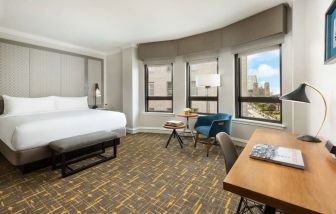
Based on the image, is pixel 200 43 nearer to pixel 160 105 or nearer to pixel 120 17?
pixel 120 17

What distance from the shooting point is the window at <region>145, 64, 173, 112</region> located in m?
5.05

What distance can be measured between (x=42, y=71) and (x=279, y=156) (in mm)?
5178

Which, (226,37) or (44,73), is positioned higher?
(226,37)

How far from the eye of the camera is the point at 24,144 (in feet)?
7.63

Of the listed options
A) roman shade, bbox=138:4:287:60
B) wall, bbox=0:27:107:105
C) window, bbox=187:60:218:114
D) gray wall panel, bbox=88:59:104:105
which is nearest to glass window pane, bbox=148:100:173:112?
window, bbox=187:60:218:114

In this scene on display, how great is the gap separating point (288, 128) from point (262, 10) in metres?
2.24

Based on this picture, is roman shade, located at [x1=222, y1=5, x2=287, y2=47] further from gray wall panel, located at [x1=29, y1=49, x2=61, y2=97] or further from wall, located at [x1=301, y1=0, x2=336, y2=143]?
gray wall panel, located at [x1=29, y1=49, x2=61, y2=97]

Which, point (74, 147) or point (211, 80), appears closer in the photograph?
point (74, 147)

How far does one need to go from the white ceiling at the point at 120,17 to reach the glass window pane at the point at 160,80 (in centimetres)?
107

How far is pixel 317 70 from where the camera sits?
1.92 metres

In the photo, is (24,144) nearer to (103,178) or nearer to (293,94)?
(103,178)

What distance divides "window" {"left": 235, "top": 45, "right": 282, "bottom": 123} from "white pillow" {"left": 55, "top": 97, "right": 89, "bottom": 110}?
13.4 feet

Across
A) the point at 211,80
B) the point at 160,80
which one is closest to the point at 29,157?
the point at 211,80

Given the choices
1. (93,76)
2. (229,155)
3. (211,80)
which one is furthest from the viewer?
(93,76)
